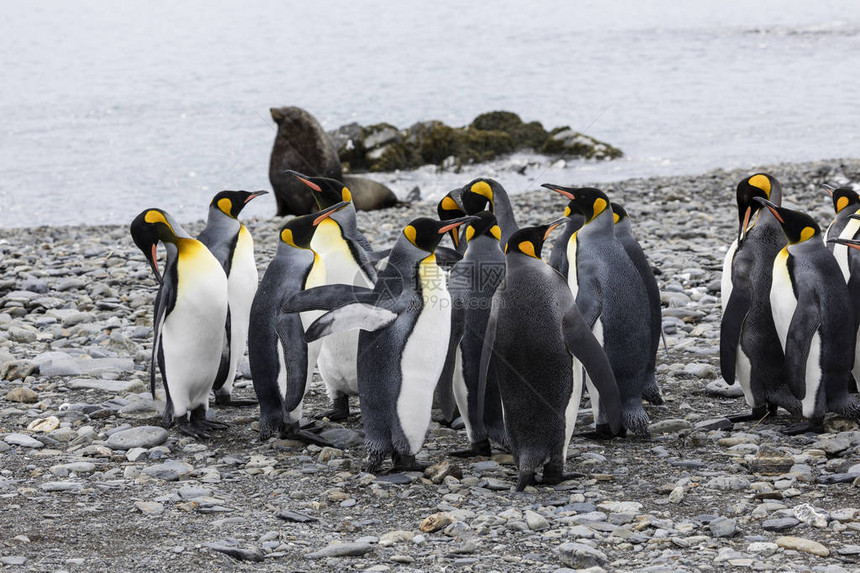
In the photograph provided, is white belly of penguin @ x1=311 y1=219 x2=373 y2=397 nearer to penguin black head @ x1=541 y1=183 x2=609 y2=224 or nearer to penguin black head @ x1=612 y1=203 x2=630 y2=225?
penguin black head @ x1=541 y1=183 x2=609 y2=224

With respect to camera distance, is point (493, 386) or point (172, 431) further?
point (172, 431)

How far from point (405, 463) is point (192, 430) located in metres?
1.10

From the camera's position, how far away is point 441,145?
18.8 m

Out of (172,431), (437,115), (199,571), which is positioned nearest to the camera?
(199,571)

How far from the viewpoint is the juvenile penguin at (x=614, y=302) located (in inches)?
168

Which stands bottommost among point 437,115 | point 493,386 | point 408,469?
point 408,469

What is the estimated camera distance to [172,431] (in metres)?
4.39

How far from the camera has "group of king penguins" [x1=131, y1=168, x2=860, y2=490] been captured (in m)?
3.72

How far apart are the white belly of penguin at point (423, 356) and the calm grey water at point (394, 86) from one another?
12.1 m

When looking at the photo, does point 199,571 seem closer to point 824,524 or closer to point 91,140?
point 824,524

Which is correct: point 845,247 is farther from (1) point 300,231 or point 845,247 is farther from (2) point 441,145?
(2) point 441,145

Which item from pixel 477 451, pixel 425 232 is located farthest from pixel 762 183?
pixel 477 451

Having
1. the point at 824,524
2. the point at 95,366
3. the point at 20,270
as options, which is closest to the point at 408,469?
the point at 824,524

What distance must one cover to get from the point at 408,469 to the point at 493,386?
Result: 1.76 feet
